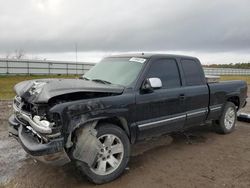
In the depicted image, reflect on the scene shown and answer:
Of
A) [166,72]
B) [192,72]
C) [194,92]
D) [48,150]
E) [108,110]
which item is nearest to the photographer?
[48,150]

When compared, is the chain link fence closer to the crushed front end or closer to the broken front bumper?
the crushed front end

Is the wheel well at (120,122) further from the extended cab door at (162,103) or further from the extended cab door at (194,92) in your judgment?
the extended cab door at (194,92)

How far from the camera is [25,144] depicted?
354 cm

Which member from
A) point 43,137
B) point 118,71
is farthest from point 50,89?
point 118,71

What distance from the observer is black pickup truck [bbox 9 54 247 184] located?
3.45 metres

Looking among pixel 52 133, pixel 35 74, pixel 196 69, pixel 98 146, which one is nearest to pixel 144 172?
pixel 98 146

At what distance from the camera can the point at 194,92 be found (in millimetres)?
5406

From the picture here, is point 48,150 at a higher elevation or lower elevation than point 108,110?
lower

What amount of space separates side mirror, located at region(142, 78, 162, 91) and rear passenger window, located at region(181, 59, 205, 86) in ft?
4.11

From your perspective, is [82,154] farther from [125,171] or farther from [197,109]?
[197,109]

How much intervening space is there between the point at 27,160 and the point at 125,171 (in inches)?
70.8

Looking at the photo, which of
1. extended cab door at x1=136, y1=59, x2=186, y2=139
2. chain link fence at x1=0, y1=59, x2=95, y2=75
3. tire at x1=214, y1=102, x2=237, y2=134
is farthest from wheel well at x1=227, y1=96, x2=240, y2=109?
chain link fence at x1=0, y1=59, x2=95, y2=75

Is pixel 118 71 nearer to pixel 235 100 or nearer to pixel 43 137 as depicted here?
pixel 43 137

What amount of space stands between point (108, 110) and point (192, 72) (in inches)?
100
